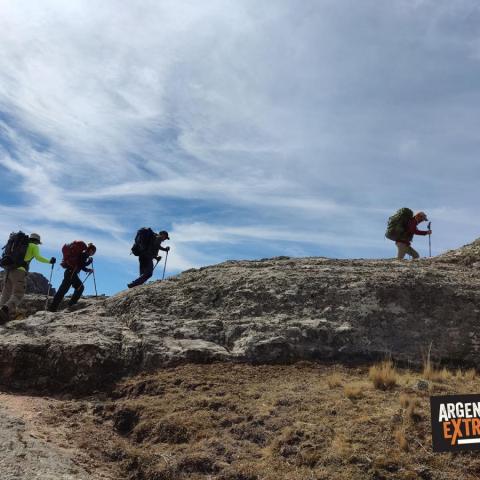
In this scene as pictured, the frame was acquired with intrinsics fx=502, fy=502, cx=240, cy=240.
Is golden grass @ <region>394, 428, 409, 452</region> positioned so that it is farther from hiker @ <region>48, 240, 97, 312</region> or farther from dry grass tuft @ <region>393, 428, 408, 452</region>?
hiker @ <region>48, 240, 97, 312</region>

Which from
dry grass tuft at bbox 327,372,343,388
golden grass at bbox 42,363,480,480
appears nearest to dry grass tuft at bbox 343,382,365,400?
golden grass at bbox 42,363,480,480

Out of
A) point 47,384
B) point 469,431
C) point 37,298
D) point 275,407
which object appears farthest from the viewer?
point 37,298

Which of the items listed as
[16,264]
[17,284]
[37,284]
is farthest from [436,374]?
[37,284]

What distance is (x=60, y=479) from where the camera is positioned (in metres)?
6.32

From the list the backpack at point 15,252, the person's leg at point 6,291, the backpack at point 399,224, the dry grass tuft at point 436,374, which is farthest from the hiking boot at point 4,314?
the backpack at point 399,224

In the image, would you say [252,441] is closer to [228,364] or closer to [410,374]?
[228,364]

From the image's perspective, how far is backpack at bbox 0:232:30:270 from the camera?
14.3 meters

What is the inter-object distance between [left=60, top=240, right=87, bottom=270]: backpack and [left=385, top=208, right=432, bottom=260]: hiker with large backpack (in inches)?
389

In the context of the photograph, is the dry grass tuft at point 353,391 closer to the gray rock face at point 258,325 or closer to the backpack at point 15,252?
the gray rock face at point 258,325

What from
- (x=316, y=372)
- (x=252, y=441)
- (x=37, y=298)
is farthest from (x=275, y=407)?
(x=37, y=298)

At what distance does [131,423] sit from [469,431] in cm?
547

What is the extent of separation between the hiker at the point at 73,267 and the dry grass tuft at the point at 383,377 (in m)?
9.16

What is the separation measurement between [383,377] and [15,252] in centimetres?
1069

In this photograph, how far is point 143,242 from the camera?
15586 mm
